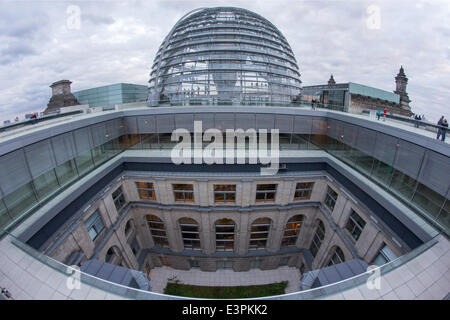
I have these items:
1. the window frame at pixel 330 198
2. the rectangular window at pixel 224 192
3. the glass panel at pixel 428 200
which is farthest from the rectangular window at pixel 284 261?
the glass panel at pixel 428 200

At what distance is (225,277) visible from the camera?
747 inches

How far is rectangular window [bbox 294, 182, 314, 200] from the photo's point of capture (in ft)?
53.3

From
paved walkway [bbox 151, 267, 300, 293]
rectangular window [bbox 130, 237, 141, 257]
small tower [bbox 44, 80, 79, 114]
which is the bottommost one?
paved walkway [bbox 151, 267, 300, 293]

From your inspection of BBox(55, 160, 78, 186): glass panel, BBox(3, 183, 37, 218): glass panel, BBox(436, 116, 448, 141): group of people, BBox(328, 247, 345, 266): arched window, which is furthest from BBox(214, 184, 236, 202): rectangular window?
BBox(436, 116, 448, 141): group of people

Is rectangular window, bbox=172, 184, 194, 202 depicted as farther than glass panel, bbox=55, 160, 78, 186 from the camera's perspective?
Yes

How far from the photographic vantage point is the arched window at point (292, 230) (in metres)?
18.0

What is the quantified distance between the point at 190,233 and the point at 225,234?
3.37 meters

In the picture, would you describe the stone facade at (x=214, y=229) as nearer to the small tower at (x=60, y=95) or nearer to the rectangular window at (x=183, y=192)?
the rectangular window at (x=183, y=192)

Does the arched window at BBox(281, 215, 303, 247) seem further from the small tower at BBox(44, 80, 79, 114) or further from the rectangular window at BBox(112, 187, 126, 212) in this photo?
the small tower at BBox(44, 80, 79, 114)

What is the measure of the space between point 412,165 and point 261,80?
17778 mm

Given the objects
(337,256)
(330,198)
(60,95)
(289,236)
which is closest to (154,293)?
(330,198)

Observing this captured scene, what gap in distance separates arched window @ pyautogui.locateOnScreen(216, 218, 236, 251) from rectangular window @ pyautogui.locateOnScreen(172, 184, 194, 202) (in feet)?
12.0

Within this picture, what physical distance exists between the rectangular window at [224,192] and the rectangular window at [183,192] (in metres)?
2.07
